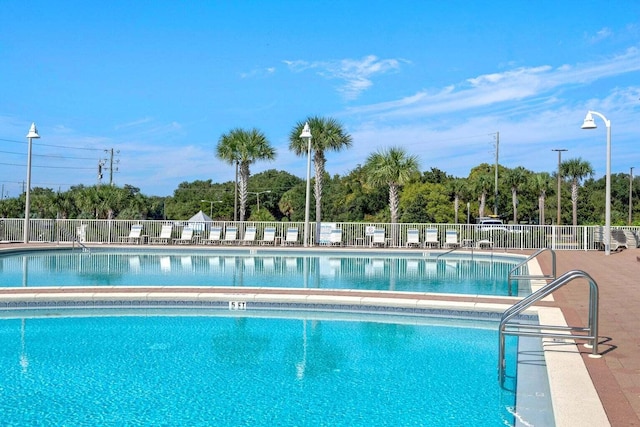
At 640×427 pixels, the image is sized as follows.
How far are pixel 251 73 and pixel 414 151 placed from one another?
824 centimetres

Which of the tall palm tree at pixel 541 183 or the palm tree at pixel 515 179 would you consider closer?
the tall palm tree at pixel 541 183

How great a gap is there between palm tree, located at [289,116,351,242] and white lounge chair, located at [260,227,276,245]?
140 inches

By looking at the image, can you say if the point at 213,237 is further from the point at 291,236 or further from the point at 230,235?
the point at 291,236

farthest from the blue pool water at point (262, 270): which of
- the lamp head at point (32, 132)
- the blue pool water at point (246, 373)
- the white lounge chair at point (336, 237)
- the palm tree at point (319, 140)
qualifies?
the palm tree at point (319, 140)

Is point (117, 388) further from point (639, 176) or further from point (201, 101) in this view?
point (639, 176)

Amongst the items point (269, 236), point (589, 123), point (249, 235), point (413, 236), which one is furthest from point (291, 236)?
point (589, 123)

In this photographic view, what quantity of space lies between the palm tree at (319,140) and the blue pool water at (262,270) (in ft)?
25.5

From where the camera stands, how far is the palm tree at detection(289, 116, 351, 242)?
2716 centimetres

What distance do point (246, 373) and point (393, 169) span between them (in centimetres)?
2129

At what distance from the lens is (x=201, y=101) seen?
2797 cm

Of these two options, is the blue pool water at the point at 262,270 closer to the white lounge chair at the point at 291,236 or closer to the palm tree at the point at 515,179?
the white lounge chair at the point at 291,236

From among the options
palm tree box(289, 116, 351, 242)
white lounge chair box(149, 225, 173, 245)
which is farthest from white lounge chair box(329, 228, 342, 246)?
white lounge chair box(149, 225, 173, 245)

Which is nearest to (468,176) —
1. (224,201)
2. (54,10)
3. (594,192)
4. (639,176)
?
(594,192)

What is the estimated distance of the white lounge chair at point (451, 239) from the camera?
74.5ft
